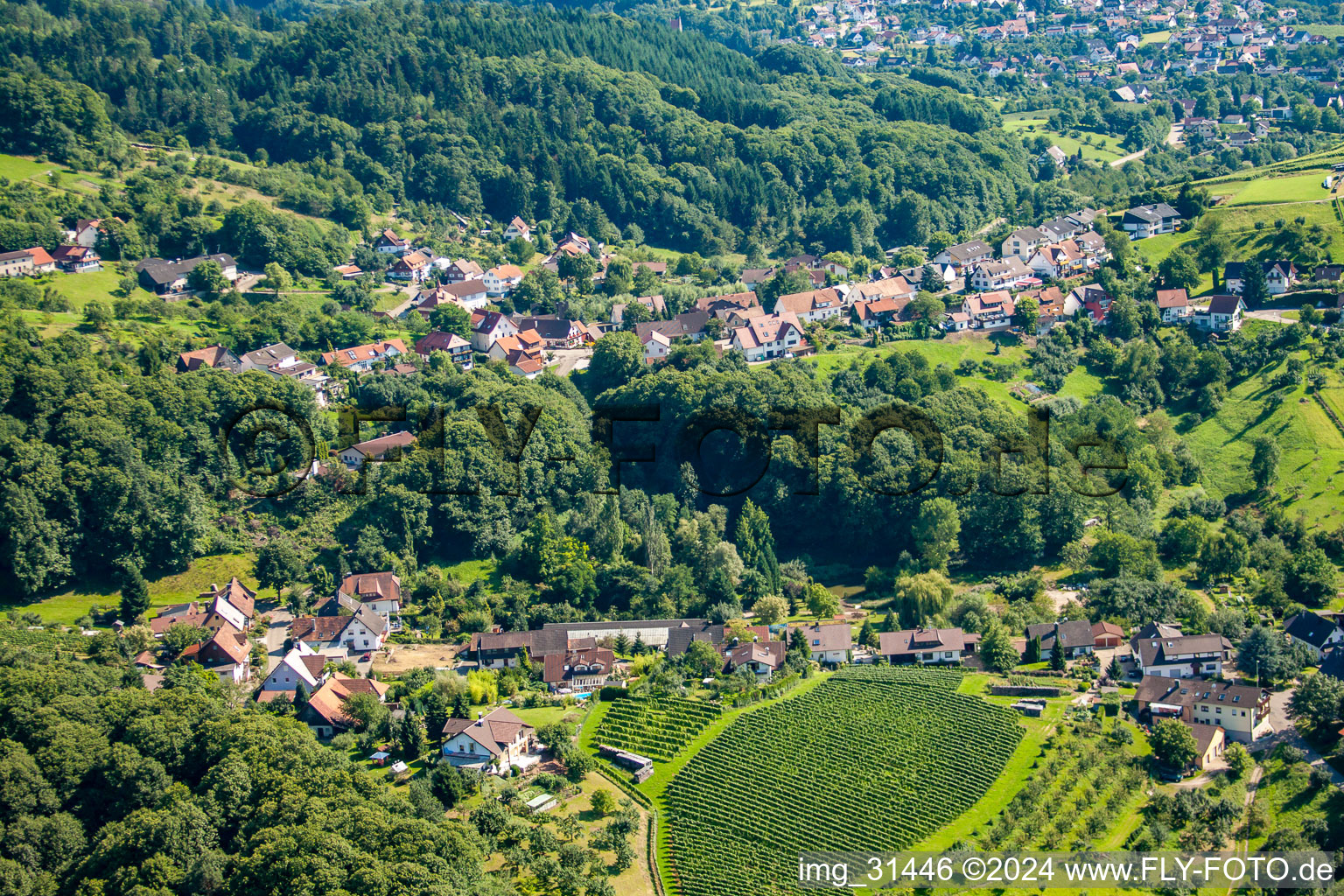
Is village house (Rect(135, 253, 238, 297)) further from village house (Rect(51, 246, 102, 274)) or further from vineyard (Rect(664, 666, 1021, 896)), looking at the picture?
vineyard (Rect(664, 666, 1021, 896))

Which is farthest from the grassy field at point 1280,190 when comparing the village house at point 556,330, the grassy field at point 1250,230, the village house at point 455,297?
the village house at point 455,297

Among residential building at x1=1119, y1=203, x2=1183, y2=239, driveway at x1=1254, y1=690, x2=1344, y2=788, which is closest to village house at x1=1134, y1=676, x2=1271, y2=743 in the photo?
driveway at x1=1254, y1=690, x2=1344, y2=788

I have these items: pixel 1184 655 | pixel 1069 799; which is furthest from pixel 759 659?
pixel 1184 655

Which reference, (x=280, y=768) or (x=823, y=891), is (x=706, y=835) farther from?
(x=280, y=768)

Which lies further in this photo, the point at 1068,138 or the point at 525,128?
the point at 1068,138

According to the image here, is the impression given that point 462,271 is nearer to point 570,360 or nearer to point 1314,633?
point 570,360
